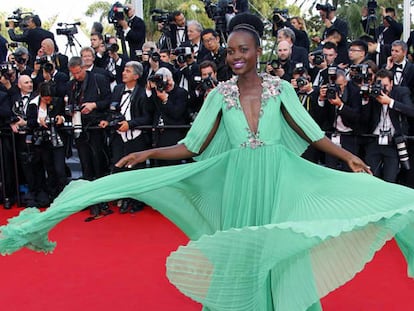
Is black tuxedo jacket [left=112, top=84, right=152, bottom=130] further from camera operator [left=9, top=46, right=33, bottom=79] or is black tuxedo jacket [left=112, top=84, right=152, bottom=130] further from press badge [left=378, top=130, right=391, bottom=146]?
press badge [left=378, top=130, right=391, bottom=146]

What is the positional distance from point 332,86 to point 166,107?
1698mm

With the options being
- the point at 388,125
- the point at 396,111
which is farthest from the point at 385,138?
the point at 396,111

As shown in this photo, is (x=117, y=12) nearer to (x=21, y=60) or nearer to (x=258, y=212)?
(x=21, y=60)

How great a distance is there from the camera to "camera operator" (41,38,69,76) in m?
7.91

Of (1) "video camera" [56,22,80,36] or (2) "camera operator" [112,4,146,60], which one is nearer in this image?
(2) "camera operator" [112,4,146,60]

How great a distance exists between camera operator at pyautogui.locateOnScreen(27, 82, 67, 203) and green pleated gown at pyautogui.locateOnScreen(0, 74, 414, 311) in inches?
147

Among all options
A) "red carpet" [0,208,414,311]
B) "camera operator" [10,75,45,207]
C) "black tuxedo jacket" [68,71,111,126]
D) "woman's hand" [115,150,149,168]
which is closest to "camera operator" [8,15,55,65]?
"camera operator" [10,75,45,207]

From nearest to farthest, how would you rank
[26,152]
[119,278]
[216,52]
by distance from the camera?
1. [119,278]
2. [216,52]
3. [26,152]

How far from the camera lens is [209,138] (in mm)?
3262

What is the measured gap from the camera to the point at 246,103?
3.13 m

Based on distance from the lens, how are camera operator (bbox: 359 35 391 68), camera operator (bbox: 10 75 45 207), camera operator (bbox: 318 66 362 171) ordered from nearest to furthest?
camera operator (bbox: 318 66 362 171)
camera operator (bbox: 359 35 391 68)
camera operator (bbox: 10 75 45 207)

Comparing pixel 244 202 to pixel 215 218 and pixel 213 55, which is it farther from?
pixel 213 55

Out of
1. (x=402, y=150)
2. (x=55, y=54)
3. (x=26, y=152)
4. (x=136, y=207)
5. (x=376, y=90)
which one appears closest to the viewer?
(x=376, y=90)

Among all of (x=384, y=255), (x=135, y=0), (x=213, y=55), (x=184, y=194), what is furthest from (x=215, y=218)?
(x=135, y=0)
